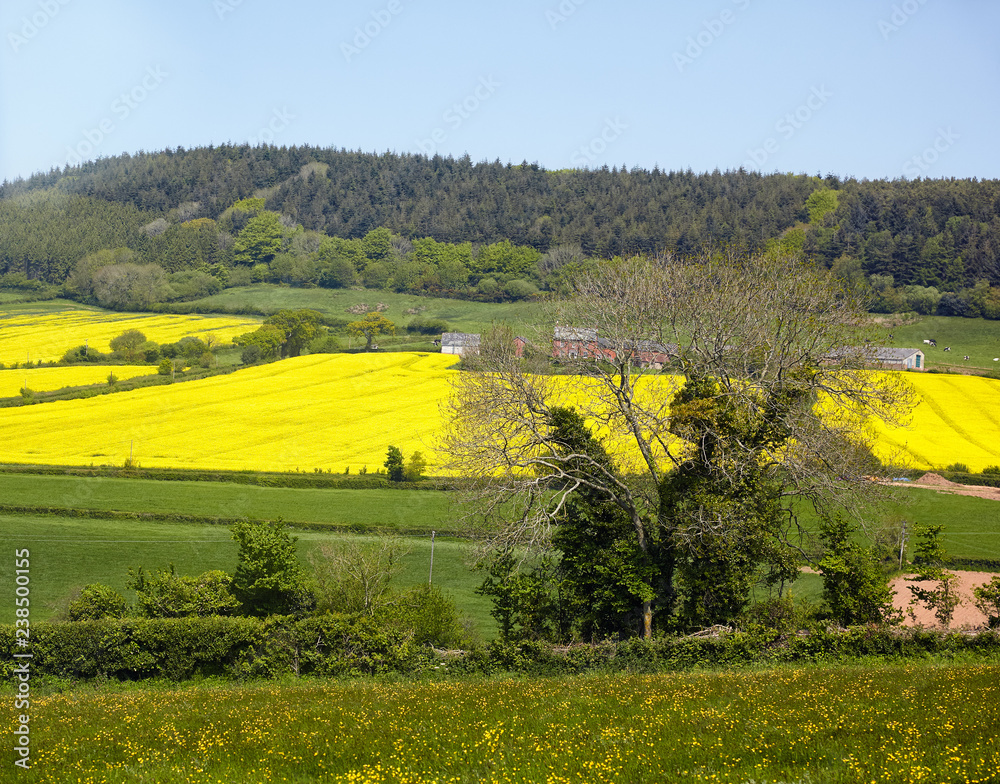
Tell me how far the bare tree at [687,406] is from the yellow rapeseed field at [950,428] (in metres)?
20.7

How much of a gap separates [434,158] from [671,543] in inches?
6606

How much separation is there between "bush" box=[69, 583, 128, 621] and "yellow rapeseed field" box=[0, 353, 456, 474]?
2429 cm

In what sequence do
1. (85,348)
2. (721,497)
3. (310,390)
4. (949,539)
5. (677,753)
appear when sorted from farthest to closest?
(85,348) → (310,390) → (949,539) → (721,497) → (677,753)

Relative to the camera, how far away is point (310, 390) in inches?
2591

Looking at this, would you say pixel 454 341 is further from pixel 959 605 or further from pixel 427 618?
pixel 959 605

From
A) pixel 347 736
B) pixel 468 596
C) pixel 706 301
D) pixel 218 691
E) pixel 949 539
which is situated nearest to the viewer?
pixel 347 736

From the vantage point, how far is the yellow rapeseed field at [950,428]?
157 ft

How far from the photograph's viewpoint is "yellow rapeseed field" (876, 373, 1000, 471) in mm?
47812

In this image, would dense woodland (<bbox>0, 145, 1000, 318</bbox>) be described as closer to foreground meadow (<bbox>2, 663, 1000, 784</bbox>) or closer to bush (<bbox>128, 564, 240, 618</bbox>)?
bush (<bbox>128, 564, 240, 618</bbox>)

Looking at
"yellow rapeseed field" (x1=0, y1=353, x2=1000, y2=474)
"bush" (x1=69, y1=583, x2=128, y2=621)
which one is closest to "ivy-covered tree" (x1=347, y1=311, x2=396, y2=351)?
"yellow rapeseed field" (x1=0, y1=353, x2=1000, y2=474)

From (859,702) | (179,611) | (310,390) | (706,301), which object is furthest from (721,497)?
(310,390)

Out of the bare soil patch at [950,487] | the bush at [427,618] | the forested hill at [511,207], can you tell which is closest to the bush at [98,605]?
the bush at [427,618]

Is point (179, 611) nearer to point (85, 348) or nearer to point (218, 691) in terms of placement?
point (218, 691)

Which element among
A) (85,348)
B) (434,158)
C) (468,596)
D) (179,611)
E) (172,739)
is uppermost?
(434,158)
